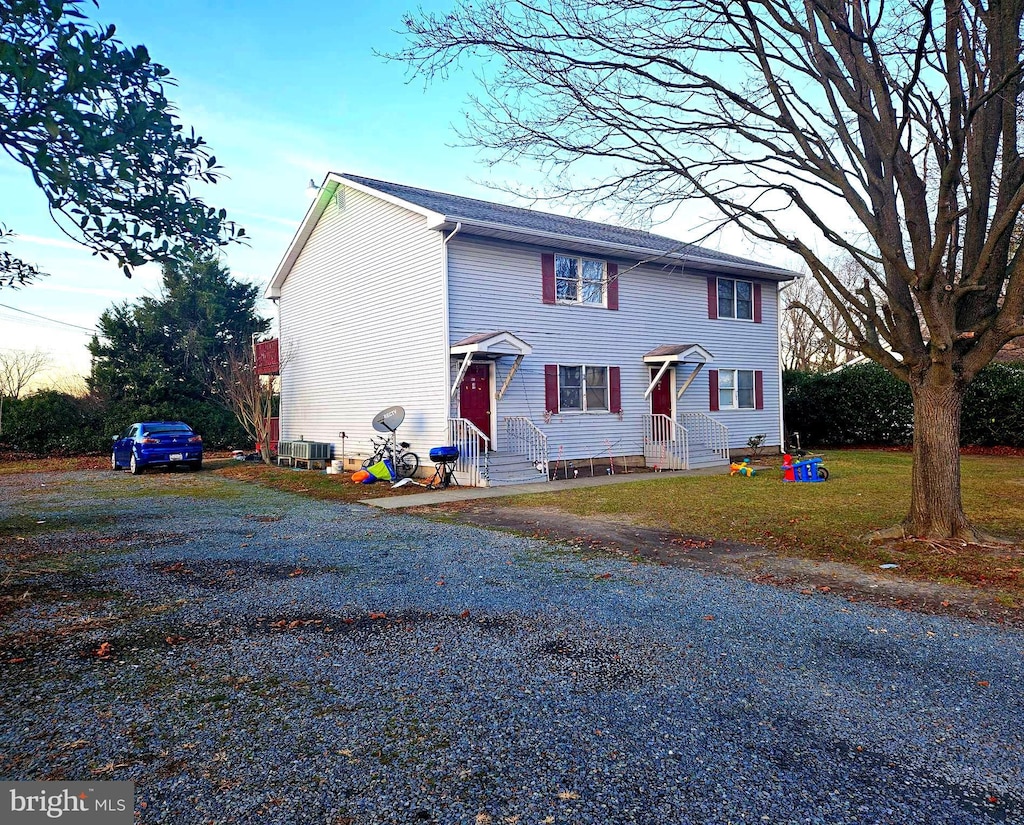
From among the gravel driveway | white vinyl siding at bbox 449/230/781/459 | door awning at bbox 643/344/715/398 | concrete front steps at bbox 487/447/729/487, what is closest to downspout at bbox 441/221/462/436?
white vinyl siding at bbox 449/230/781/459

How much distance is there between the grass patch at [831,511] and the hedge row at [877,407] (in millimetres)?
5131

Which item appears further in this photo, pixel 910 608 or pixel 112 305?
pixel 112 305

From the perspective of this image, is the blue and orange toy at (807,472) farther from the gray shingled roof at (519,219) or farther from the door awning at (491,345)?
the door awning at (491,345)

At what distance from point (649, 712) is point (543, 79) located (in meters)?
6.64

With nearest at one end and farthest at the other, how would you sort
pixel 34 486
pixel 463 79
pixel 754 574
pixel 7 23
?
pixel 7 23 → pixel 754 574 → pixel 463 79 → pixel 34 486

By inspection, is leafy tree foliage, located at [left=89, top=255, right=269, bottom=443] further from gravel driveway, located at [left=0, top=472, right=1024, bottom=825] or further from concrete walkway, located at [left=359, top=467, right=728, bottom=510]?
gravel driveway, located at [left=0, top=472, right=1024, bottom=825]

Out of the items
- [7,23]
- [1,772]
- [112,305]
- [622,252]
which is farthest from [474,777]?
[112,305]

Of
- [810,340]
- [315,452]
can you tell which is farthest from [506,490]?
[810,340]

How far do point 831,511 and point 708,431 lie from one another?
8.74 m

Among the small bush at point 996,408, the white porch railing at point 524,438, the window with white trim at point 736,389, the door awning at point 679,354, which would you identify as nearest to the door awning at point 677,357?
the door awning at point 679,354

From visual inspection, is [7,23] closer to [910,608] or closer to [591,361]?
[910,608]

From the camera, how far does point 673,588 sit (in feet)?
19.2

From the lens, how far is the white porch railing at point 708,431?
A: 18.2 m

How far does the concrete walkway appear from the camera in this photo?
11.6m
